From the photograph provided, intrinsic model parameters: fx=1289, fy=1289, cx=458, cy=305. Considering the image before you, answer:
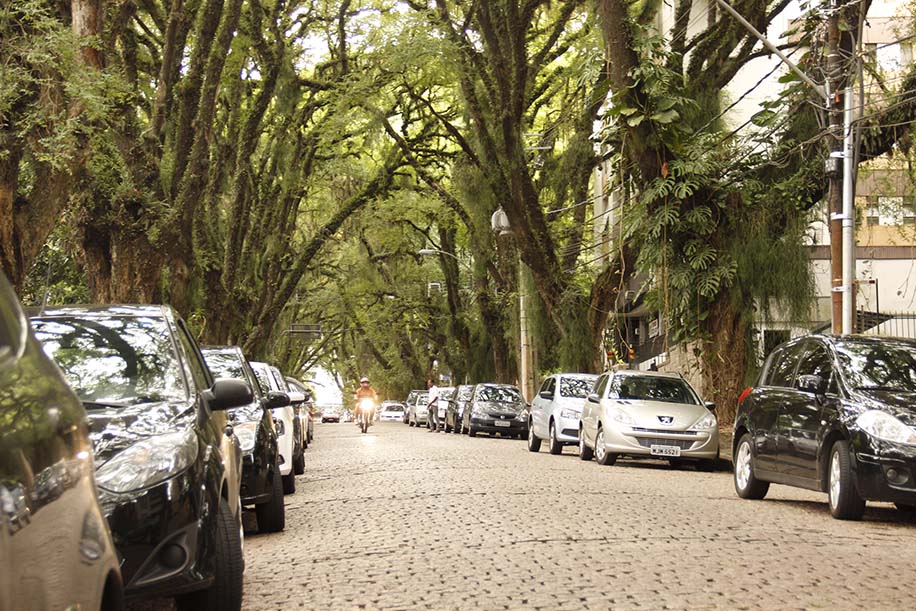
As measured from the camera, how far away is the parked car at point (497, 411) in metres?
35.7

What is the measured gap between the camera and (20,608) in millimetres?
2641

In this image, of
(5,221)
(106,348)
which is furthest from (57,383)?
(5,221)

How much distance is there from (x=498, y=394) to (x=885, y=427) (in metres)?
25.7

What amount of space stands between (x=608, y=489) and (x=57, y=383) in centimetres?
1174

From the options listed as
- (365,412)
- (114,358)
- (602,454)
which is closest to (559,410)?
(602,454)

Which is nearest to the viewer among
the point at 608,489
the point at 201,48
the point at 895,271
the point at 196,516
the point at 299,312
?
the point at 196,516

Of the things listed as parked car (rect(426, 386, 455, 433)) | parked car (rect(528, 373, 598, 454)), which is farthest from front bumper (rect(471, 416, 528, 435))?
parked car (rect(426, 386, 455, 433))

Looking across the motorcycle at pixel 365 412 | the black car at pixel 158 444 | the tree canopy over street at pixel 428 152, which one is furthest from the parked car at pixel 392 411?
the black car at pixel 158 444

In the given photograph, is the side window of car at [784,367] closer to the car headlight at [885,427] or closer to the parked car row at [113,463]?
the car headlight at [885,427]

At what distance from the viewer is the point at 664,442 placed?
64.4ft

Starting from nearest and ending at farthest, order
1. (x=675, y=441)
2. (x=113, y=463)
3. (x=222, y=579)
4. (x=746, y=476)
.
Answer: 1. (x=113, y=463)
2. (x=222, y=579)
3. (x=746, y=476)
4. (x=675, y=441)

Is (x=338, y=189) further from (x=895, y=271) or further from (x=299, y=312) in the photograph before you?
(x=299, y=312)

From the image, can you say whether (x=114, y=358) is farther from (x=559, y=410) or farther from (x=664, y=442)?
(x=559, y=410)


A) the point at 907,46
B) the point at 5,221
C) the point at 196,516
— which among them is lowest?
the point at 196,516
